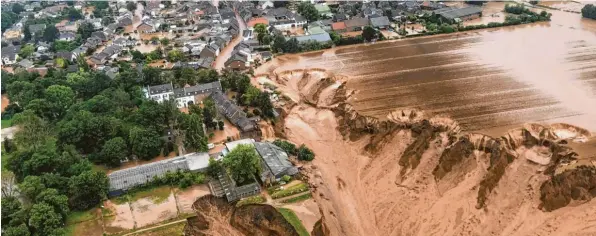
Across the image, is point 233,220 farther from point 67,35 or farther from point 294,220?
point 67,35

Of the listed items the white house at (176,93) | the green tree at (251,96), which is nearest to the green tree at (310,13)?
the green tree at (251,96)

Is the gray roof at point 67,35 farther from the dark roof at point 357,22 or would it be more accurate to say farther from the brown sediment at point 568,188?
the brown sediment at point 568,188

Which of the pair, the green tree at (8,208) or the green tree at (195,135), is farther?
the green tree at (195,135)

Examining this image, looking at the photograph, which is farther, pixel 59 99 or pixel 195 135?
pixel 59 99

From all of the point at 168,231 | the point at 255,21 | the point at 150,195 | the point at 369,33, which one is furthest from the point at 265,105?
the point at 255,21

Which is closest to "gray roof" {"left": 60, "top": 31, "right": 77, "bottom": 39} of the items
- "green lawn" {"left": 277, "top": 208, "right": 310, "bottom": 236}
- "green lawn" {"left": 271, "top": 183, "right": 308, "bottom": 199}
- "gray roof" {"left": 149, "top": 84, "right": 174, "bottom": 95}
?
"gray roof" {"left": 149, "top": 84, "right": 174, "bottom": 95}

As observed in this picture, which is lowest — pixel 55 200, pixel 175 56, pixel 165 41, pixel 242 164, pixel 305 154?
pixel 165 41
